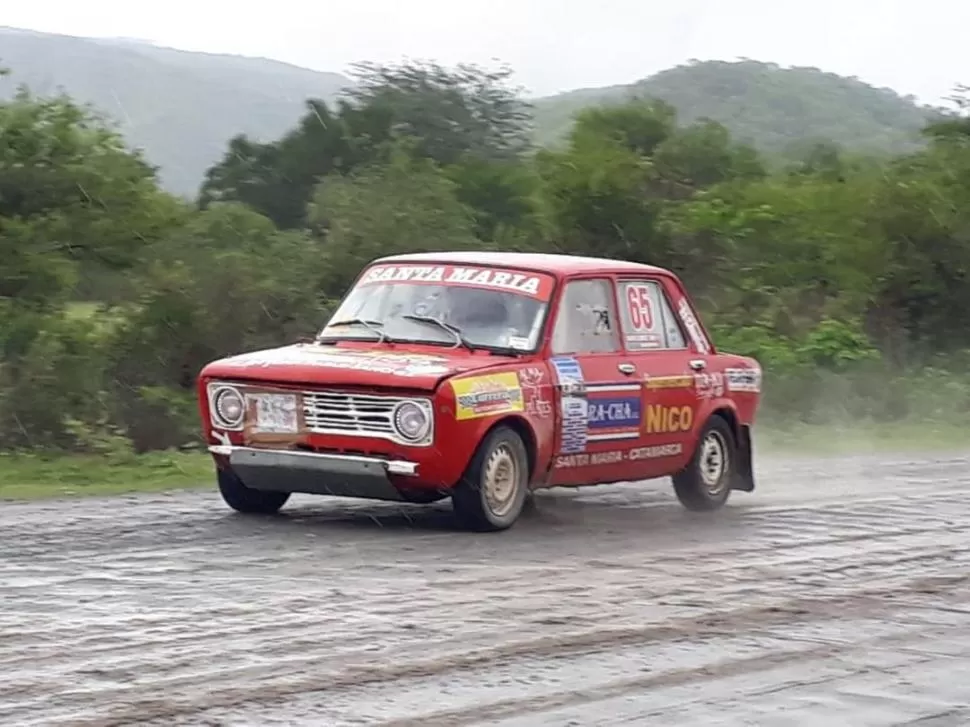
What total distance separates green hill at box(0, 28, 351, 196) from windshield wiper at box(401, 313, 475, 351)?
342 feet

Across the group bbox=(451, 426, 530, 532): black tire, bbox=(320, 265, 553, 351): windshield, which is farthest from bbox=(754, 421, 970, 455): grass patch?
bbox=(451, 426, 530, 532): black tire

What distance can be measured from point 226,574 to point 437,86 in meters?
39.7

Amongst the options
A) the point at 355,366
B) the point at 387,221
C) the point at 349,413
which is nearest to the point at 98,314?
the point at 387,221

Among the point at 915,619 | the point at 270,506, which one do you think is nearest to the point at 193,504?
the point at 270,506

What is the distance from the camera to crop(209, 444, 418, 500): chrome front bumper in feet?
34.8

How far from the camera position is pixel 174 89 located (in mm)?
145875

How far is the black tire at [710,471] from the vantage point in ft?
42.8

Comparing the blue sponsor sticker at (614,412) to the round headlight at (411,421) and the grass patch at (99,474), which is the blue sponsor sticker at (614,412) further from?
the grass patch at (99,474)

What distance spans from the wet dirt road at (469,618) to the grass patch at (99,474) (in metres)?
1.08

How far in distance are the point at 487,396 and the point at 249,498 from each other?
67.0 inches

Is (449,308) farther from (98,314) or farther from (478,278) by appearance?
(98,314)

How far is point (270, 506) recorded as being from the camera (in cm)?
1158

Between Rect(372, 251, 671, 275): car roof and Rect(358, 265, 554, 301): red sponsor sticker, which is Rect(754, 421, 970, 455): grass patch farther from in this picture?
Rect(358, 265, 554, 301): red sponsor sticker

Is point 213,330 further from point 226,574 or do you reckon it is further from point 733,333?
point 226,574
